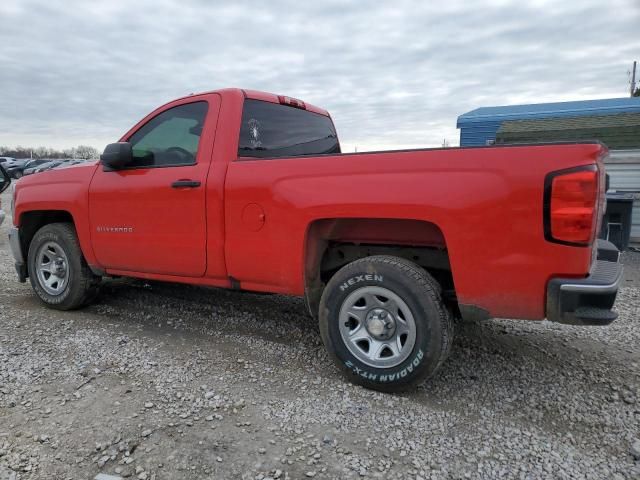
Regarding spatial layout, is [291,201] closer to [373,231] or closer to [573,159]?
[373,231]

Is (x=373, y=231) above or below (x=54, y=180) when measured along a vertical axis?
below

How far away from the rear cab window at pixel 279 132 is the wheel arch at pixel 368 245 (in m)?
0.97

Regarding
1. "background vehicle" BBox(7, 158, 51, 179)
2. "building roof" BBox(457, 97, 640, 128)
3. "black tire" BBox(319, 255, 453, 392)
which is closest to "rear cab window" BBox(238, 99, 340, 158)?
"black tire" BBox(319, 255, 453, 392)

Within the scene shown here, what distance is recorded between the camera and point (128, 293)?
18.0ft

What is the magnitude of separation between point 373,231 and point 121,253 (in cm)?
233

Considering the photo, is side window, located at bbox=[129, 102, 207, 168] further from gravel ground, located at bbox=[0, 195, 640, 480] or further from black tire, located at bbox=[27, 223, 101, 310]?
gravel ground, located at bbox=[0, 195, 640, 480]

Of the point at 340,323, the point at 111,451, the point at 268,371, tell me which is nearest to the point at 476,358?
the point at 340,323

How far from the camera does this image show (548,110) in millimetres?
14992

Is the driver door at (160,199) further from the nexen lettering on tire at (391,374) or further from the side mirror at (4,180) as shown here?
the side mirror at (4,180)

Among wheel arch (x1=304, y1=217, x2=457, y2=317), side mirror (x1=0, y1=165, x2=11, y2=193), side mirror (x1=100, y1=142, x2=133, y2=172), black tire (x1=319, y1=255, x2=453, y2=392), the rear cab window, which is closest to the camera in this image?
black tire (x1=319, y1=255, x2=453, y2=392)

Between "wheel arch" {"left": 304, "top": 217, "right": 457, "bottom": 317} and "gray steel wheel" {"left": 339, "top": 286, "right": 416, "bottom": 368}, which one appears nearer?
"gray steel wheel" {"left": 339, "top": 286, "right": 416, "bottom": 368}

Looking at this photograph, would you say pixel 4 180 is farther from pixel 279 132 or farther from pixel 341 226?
pixel 341 226

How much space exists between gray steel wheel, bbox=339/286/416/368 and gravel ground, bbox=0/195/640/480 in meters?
0.25

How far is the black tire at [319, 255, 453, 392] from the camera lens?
287cm
